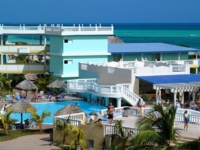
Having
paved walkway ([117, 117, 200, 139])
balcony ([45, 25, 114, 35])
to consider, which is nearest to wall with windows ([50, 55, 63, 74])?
balcony ([45, 25, 114, 35])

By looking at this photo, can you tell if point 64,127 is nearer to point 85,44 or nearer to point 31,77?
point 85,44

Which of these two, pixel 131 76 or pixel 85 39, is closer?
pixel 131 76

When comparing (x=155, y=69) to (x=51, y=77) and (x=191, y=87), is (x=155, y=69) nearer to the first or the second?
(x=191, y=87)

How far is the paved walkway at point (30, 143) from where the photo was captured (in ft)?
88.2

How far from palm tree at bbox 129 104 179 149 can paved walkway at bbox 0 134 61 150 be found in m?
7.42

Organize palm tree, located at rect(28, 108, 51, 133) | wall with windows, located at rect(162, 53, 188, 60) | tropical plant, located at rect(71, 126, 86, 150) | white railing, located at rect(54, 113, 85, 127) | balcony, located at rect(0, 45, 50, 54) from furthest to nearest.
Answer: wall with windows, located at rect(162, 53, 188, 60)
balcony, located at rect(0, 45, 50, 54)
palm tree, located at rect(28, 108, 51, 133)
white railing, located at rect(54, 113, 85, 127)
tropical plant, located at rect(71, 126, 86, 150)

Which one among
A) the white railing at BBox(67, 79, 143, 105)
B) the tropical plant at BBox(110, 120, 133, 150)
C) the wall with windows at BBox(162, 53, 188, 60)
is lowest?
the tropical plant at BBox(110, 120, 133, 150)

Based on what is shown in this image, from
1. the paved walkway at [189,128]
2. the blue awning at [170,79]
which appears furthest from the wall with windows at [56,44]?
the paved walkway at [189,128]

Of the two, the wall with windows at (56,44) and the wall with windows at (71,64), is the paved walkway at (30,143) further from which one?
the wall with windows at (56,44)

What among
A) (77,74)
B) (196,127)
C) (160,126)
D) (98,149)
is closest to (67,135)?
(98,149)

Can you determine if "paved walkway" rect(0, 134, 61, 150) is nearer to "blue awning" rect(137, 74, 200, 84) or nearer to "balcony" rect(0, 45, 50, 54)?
"blue awning" rect(137, 74, 200, 84)

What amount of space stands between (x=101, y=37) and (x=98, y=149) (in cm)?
2665

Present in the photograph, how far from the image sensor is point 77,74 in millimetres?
50781

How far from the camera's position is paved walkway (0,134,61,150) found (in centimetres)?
2689
